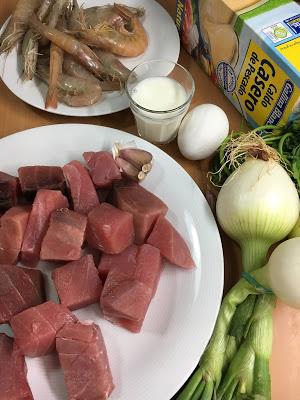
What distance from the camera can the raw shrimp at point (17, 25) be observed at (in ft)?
5.20

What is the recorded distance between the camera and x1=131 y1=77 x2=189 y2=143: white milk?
4.42 ft

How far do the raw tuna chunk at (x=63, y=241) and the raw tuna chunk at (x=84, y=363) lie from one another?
19 centimetres

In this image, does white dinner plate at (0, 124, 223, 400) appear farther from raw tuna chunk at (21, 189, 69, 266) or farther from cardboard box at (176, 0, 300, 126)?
cardboard box at (176, 0, 300, 126)

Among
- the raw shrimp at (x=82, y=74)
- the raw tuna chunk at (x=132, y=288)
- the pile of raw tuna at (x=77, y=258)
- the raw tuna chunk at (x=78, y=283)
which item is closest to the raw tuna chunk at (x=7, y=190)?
the pile of raw tuna at (x=77, y=258)

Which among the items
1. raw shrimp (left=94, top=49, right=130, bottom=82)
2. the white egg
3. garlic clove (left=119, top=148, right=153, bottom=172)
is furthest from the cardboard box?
garlic clove (left=119, top=148, right=153, bottom=172)

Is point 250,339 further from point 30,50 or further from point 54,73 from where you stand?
point 30,50

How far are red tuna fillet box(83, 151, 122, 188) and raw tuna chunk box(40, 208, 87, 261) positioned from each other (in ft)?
0.54

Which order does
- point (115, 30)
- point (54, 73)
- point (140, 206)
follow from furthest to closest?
point (115, 30)
point (54, 73)
point (140, 206)

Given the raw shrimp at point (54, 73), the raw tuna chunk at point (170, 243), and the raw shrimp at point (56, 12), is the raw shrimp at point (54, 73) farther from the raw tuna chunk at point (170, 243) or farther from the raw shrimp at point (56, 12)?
the raw tuna chunk at point (170, 243)

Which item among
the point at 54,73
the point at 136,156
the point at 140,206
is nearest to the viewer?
the point at 140,206

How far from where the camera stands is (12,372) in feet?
3.33

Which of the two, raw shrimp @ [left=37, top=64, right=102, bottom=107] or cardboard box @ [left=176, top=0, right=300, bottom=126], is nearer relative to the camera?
cardboard box @ [left=176, top=0, right=300, bottom=126]

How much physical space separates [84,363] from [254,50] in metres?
0.96

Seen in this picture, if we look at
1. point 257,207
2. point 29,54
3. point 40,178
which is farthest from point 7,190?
point 257,207
